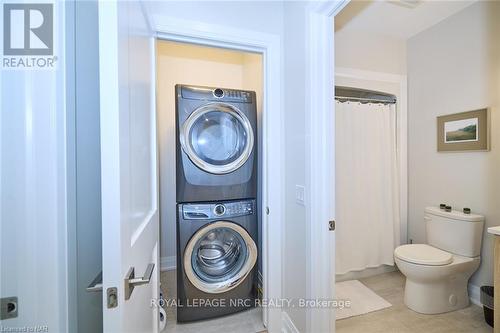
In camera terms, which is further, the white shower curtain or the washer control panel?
the white shower curtain

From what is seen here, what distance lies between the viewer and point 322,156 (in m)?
1.22

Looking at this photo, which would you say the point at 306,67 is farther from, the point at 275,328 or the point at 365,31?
the point at 275,328

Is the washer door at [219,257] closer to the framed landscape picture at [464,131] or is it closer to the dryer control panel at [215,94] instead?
the dryer control panel at [215,94]

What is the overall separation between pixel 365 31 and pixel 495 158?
1.60m

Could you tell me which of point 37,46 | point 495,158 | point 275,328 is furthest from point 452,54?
point 37,46

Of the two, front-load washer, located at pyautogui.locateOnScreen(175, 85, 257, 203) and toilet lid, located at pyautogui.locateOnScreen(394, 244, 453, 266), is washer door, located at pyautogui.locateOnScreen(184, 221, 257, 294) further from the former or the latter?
toilet lid, located at pyautogui.locateOnScreen(394, 244, 453, 266)

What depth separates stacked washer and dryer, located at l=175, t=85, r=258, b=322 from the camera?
161 centimetres

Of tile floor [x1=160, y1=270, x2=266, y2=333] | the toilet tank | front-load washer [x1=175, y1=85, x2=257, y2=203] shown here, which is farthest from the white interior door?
the toilet tank

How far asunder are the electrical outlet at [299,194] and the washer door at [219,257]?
0.56m

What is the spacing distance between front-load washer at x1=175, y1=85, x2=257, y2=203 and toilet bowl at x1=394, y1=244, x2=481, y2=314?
138cm

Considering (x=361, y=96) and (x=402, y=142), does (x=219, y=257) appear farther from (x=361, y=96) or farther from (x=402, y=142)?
(x=402, y=142)

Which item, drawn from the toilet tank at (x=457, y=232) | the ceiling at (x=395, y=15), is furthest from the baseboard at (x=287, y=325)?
the ceiling at (x=395, y=15)

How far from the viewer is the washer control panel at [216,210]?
1.62 meters

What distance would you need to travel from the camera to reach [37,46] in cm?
68
